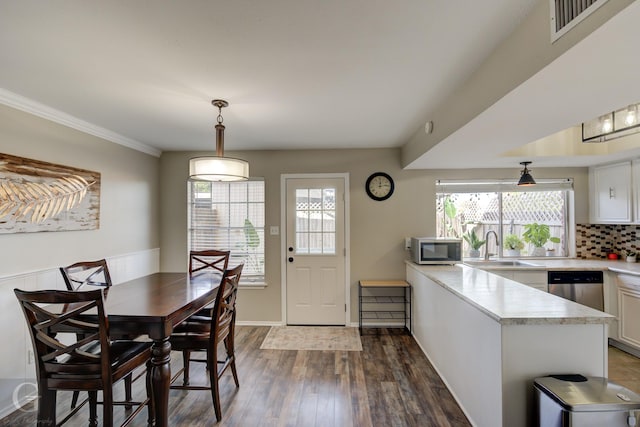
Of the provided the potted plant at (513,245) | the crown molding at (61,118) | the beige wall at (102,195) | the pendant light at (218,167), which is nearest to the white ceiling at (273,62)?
the crown molding at (61,118)

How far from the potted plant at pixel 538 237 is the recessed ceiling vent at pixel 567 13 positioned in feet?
11.3

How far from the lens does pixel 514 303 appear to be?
1.89 meters

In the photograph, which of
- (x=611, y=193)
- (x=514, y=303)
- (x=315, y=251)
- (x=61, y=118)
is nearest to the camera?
(x=514, y=303)

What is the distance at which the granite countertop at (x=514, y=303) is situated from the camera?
1631mm

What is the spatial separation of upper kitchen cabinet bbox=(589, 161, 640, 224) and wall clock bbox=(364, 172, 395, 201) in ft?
7.93

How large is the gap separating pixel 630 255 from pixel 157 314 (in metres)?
4.87

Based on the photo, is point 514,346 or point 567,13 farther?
point 514,346

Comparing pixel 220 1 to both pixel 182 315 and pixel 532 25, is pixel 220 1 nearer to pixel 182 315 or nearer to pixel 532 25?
pixel 532 25

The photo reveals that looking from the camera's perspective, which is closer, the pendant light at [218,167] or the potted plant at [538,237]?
the pendant light at [218,167]

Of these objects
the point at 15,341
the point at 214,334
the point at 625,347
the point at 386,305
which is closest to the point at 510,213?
the point at 625,347

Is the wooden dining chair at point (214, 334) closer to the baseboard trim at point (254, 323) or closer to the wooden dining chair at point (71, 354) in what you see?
the wooden dining chair at point (71, 354)

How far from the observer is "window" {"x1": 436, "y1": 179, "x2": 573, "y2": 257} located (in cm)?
391

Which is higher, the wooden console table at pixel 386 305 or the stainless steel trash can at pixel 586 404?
the stainless steel trash can at pixel 586 404

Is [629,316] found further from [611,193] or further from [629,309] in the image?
[611,193]
